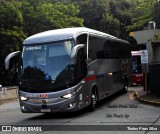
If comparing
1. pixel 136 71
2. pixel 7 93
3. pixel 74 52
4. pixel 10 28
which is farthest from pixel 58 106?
pixel 10 28

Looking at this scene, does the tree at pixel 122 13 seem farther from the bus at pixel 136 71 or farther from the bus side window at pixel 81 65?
the bus side window at pixel 81 65

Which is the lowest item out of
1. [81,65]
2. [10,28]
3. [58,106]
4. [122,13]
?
[58,106]

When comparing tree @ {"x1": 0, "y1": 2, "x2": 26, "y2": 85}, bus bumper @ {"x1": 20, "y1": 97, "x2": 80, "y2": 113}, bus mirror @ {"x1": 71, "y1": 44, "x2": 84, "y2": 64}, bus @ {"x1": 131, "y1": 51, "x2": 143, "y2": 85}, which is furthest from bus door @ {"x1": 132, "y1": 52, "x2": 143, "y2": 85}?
bus bumper @ {"x1": 20, "y1": 97, "x2": 80, "y2": 113}

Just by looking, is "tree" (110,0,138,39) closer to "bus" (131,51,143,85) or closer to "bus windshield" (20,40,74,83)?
"bus" (131,51,143,85)

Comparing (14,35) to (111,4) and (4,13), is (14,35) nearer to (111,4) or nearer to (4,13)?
(4,13)

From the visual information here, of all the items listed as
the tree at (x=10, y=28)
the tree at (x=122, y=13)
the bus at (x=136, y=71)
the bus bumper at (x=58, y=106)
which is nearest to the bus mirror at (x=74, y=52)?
the bus bumper at (x=58, y=106)

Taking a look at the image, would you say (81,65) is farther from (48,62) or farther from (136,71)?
(136,71)

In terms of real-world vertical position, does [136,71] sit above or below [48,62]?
below

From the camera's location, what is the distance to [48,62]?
14406mm

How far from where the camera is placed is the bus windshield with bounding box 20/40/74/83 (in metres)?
14.2

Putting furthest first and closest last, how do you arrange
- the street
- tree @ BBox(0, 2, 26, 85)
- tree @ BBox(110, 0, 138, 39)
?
tree @ BBox(110, 0, 138, 39), tree @ BBox(0, 2, 26, 85), the street

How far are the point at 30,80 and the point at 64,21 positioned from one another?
2759 centimetres

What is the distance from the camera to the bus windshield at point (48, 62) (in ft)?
46.6

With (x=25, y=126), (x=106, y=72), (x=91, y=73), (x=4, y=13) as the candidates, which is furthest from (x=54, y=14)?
(x=25, y=126)
